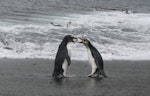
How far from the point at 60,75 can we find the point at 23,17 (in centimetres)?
1384

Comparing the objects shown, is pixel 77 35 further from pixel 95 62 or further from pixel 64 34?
pixel 95 62

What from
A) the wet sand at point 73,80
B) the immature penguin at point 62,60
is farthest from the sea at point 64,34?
the immature penguin at point 62,60

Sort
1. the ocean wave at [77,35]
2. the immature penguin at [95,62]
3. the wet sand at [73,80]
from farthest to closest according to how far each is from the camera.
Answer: the ocean wave at [77,35], the immature penguin at [95,62], the wet sand at [73,80]

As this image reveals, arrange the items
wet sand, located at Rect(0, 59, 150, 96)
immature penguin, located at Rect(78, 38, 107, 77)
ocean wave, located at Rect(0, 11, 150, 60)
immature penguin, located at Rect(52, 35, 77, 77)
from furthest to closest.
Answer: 1. ocean wave, located at Rect(0, 11, 150, 60)
2. immature penguin, located at Rect(78, 38, 107, 77)
3. immature penguin, located at Rect(52, 35, 77, 77)
4. wet sand, located at Rect(0, 59, 150, 96)

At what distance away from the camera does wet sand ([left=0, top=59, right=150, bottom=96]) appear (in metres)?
Answer: 9.69

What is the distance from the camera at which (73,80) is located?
1123cm

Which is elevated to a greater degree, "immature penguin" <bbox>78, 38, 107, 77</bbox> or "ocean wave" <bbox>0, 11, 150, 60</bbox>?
"immature penguin" <bbox>78, 38, 107, 77</bbox>

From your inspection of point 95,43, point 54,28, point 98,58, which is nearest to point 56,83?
point 98,58

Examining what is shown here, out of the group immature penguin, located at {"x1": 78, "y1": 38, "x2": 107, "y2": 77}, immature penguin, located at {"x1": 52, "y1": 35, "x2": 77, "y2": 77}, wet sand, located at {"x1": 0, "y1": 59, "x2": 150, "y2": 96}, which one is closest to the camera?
wet sand, located at {"x1": 0, "y1": 59, "x2": 150, "y2": 96}

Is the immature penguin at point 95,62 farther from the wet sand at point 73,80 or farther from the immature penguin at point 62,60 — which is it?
the immature penguin at point 62,60

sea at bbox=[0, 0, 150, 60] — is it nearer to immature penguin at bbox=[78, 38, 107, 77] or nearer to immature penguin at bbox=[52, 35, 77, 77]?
immature penguin at bbox=[78, 38, 107, 77]

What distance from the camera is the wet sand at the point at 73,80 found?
9.69 m

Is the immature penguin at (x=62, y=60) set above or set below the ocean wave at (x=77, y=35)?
above

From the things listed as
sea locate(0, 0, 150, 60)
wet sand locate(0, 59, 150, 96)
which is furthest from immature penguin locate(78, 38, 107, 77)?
sea locate(0, 0, 150, 60)
